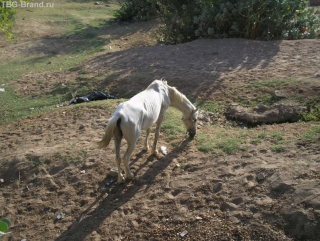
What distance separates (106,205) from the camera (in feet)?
16.2

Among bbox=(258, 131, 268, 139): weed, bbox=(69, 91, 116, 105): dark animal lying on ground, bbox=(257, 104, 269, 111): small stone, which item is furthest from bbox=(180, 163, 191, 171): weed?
bbox=(69, 91, 116, 105): dark animal lying on ground

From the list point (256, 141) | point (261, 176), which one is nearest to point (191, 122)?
point (256, 141)

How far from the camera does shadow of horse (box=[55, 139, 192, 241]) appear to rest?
4.57 m

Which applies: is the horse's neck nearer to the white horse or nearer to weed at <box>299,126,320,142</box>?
the white horse

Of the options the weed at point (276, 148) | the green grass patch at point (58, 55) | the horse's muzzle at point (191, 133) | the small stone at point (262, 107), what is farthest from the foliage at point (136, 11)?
the weed at point (276, 148)

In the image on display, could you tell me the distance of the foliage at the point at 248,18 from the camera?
11.4 m

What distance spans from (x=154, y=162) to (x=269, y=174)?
1993 mm

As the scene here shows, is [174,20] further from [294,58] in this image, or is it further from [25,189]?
[25,189]

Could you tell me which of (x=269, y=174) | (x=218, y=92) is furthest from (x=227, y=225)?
(x=218, y=92)

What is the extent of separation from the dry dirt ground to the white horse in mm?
425

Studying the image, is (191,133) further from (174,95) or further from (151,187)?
(151,187)

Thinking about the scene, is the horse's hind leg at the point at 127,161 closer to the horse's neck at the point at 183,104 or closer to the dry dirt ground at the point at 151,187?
the dry dirt ground at the point at 151,187

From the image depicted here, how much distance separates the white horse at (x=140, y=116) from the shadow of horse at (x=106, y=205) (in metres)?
0.19

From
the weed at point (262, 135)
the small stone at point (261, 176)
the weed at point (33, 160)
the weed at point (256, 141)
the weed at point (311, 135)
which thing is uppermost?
the weed at point (311, 135)
